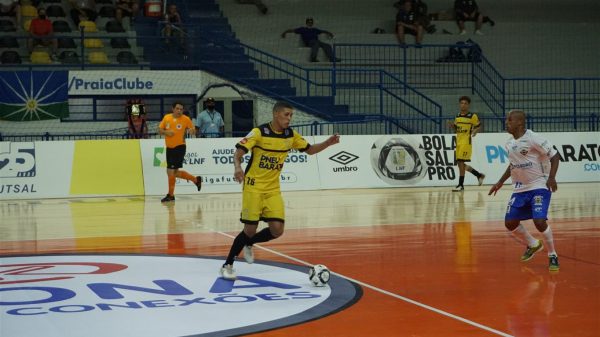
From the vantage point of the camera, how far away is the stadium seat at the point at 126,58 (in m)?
30.3

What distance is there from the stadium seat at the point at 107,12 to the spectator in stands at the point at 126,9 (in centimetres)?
33

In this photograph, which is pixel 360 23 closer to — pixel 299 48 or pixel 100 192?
pixel 299 48

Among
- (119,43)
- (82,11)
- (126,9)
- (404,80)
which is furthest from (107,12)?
(404,80)

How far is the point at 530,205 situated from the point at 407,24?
24.3 m

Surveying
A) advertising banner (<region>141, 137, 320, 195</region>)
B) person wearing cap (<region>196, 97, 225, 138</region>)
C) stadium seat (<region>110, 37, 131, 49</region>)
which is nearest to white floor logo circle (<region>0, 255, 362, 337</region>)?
advertising banner (<region>141, 137, 320, 195</region>)

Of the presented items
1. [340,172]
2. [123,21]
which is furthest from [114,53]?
[340,172]

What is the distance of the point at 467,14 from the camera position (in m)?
37.8

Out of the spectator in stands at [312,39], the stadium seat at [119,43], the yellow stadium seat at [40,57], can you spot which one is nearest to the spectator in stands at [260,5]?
the spectator in stands at [312,39]

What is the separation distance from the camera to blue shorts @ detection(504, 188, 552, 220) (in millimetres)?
11914

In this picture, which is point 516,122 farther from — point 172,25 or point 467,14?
point 467,14

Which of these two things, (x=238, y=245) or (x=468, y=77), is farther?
(x=468, y=77)

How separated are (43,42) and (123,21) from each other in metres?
3.02

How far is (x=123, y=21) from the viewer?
32.3 metres

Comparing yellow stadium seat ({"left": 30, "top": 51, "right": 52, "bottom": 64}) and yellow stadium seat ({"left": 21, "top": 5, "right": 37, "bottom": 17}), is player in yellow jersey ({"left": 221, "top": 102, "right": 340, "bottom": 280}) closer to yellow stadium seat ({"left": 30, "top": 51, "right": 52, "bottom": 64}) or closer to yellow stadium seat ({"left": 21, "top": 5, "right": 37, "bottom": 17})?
yellow stadium seat ({"left": 30, "top": 51, "right": 52, "bottom": 64})
